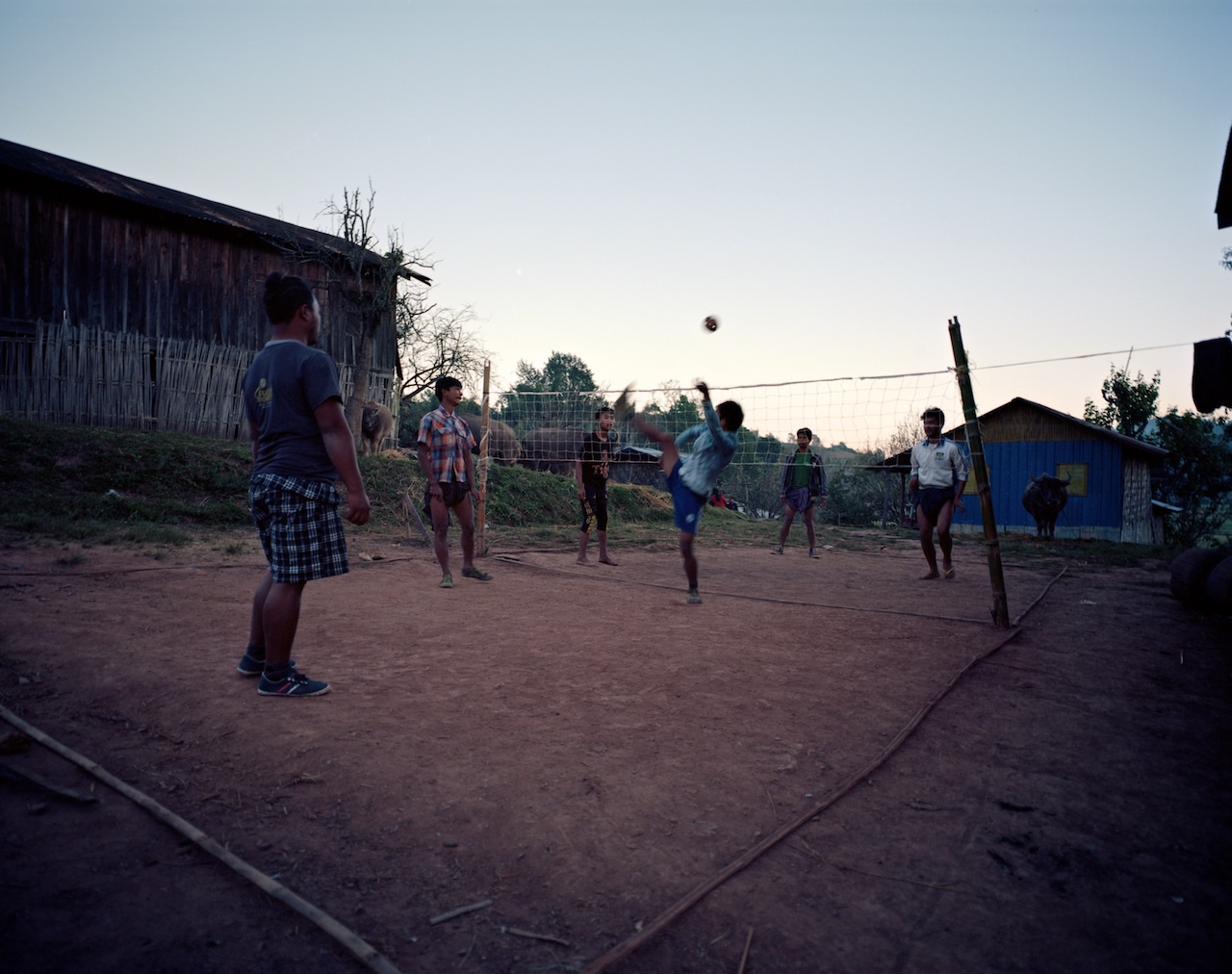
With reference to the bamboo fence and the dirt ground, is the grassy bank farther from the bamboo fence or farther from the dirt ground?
the dirt ground

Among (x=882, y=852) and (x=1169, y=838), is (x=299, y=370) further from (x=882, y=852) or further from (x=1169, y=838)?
(x=1169, y=838)

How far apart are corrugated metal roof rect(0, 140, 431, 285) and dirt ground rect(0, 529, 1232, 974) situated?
1296 cm

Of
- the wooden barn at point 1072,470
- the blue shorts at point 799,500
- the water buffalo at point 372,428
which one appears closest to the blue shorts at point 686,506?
the blue shorts at point 799,500

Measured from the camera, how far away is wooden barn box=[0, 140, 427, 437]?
1220cm

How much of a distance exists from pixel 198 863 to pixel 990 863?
2.14 meters

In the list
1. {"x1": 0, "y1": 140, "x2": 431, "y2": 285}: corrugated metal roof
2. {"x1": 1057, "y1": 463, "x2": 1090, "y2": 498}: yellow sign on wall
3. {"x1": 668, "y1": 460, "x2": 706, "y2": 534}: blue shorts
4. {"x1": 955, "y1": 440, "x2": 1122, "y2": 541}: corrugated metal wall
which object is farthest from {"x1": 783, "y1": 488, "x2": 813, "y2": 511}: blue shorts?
{"x1": 0, "y1": 140, "x2": 431, "y2": 285}: corrugated metal roof

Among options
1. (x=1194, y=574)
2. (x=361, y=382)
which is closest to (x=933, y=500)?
(x=1194, y=574)

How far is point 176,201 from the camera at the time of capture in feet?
51.9

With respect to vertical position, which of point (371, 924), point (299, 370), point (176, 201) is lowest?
point (371, 924)

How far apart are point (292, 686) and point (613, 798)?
5.11 feet

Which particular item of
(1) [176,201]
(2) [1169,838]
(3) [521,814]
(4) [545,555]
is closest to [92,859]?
(3) [521,814]

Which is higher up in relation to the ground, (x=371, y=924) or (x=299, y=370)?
(x=299, y=370)

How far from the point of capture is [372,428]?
51.9 feet

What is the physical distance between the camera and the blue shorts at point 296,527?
2.88m
